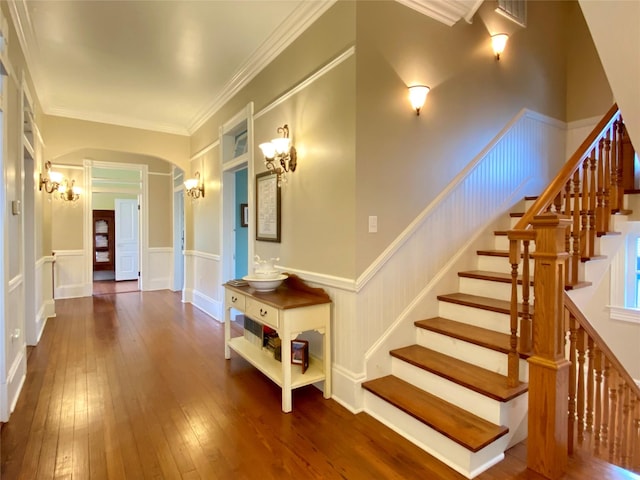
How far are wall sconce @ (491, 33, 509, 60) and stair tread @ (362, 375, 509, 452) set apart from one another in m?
3.17

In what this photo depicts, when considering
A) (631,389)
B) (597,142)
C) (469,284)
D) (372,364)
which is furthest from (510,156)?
(372,364)

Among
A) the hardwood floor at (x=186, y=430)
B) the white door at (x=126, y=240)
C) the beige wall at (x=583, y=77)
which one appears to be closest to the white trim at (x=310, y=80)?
the hardwood floor at (x=186, y=430)

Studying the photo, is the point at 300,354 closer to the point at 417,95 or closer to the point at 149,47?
the point at 417,95

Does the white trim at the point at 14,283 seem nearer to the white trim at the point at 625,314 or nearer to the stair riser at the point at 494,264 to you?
the stair riser at the point at 494,264

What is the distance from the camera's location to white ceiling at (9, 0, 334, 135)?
9.84 feet

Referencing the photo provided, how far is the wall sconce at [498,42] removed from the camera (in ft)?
11.3

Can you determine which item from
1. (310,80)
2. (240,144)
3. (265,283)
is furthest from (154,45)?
(265,283)

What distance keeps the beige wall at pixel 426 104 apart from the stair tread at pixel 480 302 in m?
0.77

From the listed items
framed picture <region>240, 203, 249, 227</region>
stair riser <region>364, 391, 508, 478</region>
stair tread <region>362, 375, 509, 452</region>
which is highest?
framed picture <region>240, 203, 249, 227</region>

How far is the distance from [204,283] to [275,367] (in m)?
3.16

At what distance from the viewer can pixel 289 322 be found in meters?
2.61

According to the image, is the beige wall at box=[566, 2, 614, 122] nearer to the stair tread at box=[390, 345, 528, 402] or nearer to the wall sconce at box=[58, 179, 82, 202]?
the stair tread at box=[390, 345, 528, 402]

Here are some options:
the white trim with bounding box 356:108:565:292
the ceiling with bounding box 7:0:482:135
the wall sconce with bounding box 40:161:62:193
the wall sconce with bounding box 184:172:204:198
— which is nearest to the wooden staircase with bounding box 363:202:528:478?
the white trim with bounding box 356:108:565:292

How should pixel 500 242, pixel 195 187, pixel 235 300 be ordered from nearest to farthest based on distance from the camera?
1. pixel 235 300
2. pixel 500 242
3. pixel 195 187
